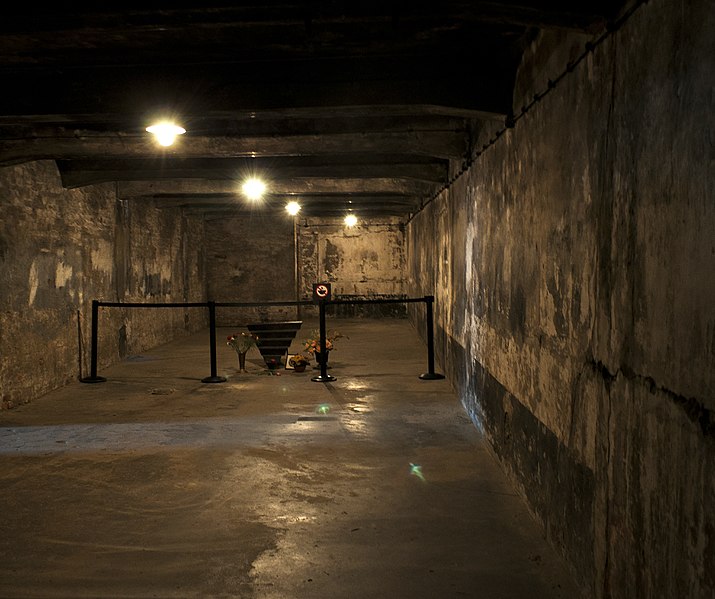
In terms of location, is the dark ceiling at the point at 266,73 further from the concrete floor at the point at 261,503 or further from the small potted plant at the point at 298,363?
the small potted plant at the point at 298,363

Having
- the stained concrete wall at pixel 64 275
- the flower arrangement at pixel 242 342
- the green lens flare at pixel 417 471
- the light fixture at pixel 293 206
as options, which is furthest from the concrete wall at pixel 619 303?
the light fixture at pixel 293 206

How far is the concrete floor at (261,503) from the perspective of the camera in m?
2.87

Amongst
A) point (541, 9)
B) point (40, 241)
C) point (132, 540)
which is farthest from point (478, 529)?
point (40, 241)

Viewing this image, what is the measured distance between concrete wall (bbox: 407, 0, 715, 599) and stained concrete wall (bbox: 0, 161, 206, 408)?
500cm

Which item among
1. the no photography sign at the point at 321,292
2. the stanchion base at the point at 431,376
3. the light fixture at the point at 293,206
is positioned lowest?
the stanchion base at the point at 431,376

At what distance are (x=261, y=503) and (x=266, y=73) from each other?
9.38ft

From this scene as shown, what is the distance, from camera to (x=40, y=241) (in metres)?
6.98

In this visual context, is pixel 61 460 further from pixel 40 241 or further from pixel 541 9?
pixel 541 9

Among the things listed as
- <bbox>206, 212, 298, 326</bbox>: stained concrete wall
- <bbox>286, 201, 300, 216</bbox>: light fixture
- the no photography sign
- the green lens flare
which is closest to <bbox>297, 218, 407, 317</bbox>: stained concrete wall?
<bbox>206, 212, 298, 326</bbox>: stained concrete wall

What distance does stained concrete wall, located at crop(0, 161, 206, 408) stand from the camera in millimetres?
6430

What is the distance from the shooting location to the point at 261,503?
378 centimetres

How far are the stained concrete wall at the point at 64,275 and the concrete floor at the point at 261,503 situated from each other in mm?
710

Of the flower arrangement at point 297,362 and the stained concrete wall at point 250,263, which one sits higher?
the stained concrete wall at point 250,263

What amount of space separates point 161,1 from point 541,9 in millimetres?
1660
